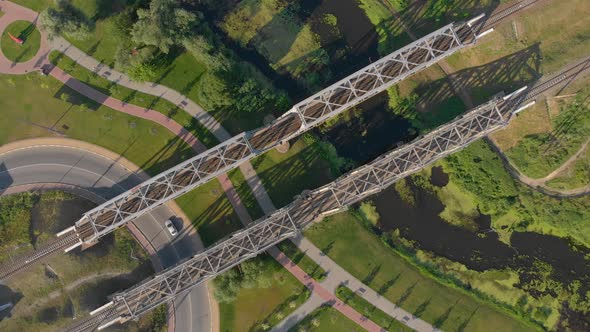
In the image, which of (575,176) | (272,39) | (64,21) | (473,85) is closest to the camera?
(64,21)

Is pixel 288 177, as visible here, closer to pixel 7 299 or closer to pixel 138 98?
pixel 138 98

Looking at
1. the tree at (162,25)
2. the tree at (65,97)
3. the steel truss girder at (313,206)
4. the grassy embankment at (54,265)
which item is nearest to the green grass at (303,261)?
the steel truss girder at (313,206)

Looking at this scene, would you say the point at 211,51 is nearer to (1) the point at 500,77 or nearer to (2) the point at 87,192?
(2) the point at 87,192

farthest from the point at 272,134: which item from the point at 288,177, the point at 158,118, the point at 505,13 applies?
the point at 505,13

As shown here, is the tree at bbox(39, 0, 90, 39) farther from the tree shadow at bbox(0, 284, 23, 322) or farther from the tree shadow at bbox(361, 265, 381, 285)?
the tree shadow at bbox(361, 265, 381, 285)

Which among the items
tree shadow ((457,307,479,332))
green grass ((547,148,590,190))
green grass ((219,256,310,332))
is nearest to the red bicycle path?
green grass ((219,256,310,332))
